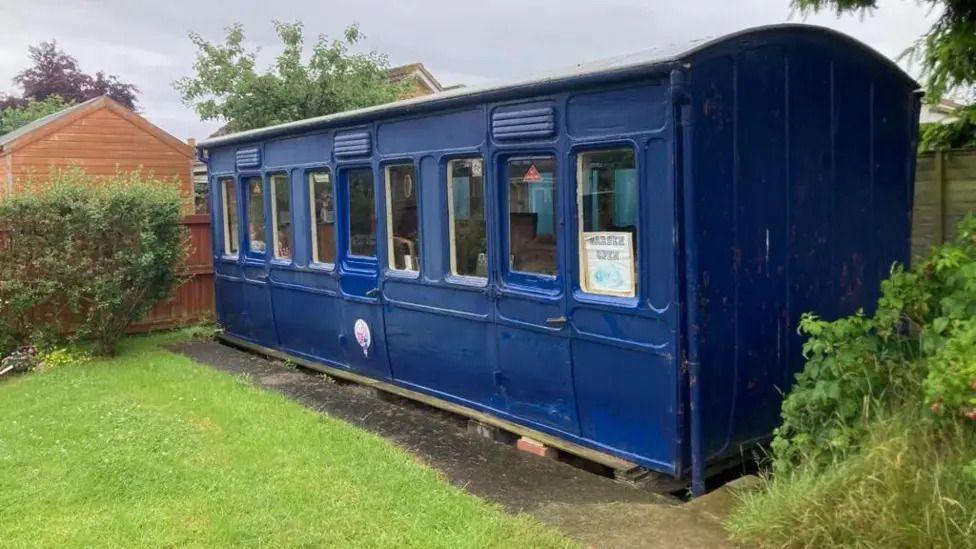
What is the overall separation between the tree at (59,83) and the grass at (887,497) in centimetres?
3916

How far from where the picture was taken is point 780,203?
5.12m

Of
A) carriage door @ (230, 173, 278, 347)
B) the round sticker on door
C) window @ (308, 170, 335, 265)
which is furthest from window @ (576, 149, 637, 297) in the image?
carriage door @ (230, 173, 278, 347)

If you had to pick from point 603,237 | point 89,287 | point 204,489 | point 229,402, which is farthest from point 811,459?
point 89,287

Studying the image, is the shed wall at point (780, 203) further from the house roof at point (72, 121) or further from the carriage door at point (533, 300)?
the house roof at point (72, 121)

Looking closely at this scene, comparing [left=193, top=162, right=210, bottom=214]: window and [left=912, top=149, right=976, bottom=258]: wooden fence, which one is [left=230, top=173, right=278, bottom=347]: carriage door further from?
[left=193, top=162, right=210, bottom=214]: window

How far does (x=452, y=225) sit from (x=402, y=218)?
774 mm

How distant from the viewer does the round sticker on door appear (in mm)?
7594

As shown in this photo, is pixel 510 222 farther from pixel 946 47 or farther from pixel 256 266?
pixel 256 266

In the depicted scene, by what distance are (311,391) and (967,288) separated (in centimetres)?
551

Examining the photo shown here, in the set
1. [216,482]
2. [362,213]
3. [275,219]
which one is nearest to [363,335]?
[362,213]

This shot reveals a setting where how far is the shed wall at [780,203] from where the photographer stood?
15.6 feet

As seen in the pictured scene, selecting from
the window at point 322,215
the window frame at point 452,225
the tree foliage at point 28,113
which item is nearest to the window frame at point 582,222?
the window frame at point 452,225

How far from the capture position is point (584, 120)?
16.7 ft

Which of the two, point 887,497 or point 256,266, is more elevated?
point 256,266
